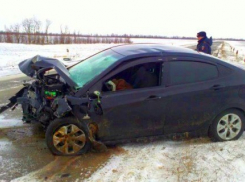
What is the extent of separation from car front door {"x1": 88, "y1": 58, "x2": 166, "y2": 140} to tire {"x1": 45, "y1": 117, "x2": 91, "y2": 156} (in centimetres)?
25

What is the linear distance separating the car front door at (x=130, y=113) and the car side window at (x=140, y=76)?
0.19 feet

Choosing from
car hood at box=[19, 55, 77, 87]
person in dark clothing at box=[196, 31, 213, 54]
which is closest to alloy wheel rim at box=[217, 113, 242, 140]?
car hood at box=[19, 55, 77, 87]

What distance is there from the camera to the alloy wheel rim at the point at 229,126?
3938 mm

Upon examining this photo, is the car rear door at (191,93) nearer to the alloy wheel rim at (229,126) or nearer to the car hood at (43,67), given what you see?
the alloy wheel rim at (229,126)

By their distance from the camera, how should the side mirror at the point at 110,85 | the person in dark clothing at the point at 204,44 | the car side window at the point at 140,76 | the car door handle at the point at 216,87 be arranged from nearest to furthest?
the side mirror at the point at 110,85
the car side window at the point at 140,76
the car door handle at the point at 216,87
the person in dark clothing at the point at 204,44

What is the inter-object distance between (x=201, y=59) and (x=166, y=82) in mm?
764

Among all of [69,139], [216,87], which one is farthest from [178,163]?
[69,139]

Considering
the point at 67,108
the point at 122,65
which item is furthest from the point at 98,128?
the point at 122,65

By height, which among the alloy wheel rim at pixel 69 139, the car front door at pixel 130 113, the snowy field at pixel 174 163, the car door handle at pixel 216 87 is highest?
the car door handle at pixel 216 87

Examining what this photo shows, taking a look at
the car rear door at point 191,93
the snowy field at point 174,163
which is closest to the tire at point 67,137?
the snowy field at point 174,163

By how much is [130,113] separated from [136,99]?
0.23 metres

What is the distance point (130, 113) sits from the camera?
3.52 meters

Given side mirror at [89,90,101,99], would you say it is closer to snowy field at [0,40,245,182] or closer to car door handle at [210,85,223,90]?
snowy field at [0,40,245,182]

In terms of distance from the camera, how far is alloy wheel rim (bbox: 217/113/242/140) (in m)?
3.94
